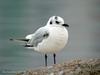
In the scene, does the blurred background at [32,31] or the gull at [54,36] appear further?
the blurred background at [32,31]

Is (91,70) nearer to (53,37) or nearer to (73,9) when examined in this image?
(53,37)

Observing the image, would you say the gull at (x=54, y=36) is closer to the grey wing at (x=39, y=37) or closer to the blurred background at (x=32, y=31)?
the grey wing at (x=39, y=37)

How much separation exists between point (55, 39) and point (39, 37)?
60 centimetres

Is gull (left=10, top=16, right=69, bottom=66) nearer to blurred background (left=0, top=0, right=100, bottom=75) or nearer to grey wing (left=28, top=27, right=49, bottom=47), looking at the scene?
grey wing (left=28, top=27, right=49, bottom=47)

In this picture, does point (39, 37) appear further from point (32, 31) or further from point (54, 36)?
point (32, 31)

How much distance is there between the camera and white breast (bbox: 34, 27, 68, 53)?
1020cm

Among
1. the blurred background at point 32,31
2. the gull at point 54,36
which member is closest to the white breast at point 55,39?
the gull at point 54,36

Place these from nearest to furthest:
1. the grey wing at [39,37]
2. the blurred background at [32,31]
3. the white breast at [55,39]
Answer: the white breast at [55,39] < the grey wing at [39,37] < the blurred background at [32,31]

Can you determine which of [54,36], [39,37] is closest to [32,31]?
[39,37]

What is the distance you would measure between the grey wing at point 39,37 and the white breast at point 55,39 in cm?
9

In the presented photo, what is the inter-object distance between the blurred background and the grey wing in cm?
105

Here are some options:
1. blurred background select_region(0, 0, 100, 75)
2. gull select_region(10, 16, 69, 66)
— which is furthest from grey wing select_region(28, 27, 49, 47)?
blurred background select_region(0, 0, 100, 75)

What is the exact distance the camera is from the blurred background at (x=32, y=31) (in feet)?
49.0

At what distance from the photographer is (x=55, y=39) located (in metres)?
10.2
